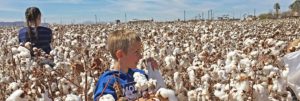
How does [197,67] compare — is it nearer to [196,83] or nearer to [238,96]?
[196,83]

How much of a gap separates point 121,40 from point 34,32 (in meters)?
2.91

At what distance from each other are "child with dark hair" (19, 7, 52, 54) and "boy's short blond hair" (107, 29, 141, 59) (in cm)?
255

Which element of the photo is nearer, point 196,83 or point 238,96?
point 238,96

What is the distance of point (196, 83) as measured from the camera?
4.39 meters

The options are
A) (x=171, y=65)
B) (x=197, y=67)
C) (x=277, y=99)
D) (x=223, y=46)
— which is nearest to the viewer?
(x=277, y=99)

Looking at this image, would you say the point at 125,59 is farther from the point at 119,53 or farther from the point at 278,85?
the point at 278,85

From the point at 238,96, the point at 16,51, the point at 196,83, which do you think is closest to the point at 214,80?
the point at 196,83

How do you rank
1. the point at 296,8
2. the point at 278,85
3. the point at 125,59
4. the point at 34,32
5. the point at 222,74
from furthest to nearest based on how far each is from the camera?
the point at 296,8 < the point at 34,32 < the point at 222,74 < the point at 278,85 < the point at 125,59

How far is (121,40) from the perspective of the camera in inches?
123

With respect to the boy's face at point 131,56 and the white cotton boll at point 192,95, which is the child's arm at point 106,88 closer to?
the boy's face at point 131,56

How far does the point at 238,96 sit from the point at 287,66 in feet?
2.10

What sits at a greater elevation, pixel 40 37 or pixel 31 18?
pixel 31 18

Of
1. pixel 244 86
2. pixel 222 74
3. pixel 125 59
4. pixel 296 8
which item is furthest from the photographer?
pixel 296 8

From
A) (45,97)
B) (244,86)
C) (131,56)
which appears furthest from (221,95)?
(45,97)
